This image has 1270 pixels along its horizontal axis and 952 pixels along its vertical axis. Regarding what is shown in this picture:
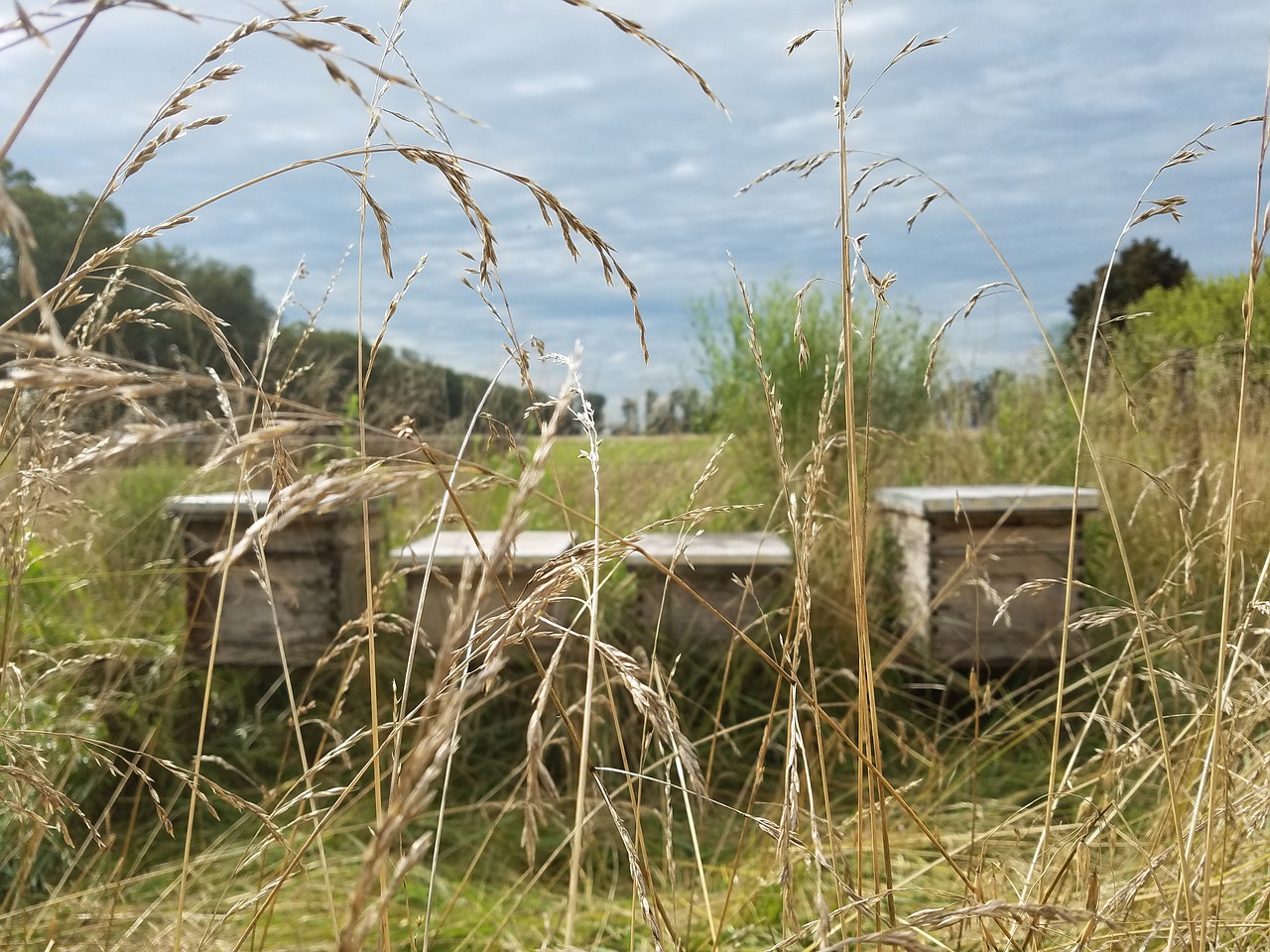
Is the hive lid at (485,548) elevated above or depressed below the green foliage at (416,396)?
below

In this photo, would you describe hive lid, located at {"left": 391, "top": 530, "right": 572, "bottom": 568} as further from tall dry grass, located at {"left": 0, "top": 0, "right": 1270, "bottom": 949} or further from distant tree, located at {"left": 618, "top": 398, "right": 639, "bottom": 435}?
distant tree, located at {"left": 618, "top": 398, "right": 639, "bottom": 435}

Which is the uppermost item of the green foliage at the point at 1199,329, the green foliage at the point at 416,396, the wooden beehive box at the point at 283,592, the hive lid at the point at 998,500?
the green foliage at the point at 1199,329

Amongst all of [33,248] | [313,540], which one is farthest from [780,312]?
[33,248]

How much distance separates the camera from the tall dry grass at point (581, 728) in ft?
2.52

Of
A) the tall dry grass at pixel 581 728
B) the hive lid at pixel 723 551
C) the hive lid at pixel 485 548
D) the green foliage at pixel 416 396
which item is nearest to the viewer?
the tall dry grass at pixel 581 728

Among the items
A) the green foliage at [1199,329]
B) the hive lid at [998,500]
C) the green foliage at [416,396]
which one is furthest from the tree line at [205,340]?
the green foliage at [1199,329]

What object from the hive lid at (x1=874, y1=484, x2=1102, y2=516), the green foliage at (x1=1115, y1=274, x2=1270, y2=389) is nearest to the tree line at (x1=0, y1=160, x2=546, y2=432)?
the hive lid at (x1=874, y1=484, x2=1102, y2=516)

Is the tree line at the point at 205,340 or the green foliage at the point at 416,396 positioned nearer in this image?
the tree line at the point at 205,340

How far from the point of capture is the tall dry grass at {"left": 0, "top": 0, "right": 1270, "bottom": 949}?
77 cm

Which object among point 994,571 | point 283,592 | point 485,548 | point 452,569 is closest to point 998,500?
point 994,571

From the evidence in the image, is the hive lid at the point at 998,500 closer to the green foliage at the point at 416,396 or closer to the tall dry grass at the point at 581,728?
the tall dry grass at the point at 581,728

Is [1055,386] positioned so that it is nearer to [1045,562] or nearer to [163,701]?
[1045,562]

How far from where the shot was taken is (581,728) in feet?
7.01

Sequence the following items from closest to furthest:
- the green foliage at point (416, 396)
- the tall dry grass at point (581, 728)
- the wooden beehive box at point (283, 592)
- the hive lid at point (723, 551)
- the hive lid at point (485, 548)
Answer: the tall dry grass at point (581, 728), the hive lid at point (485, 548), the hive lid at point (723, 551), the wooden beehive box at point (283, 592), the green foliage at point (416, 396)
